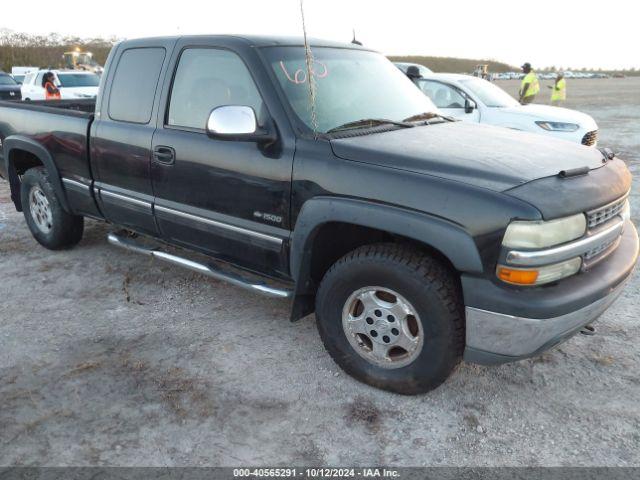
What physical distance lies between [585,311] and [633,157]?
8.70 m

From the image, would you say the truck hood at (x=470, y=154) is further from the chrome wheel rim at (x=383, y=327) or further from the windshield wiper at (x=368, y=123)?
the chrome wheel rim at (x=383, y=327)

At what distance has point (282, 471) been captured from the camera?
7.88 ft

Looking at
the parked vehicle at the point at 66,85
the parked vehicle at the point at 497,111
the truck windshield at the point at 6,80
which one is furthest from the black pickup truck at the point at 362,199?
the truck windshield at the point at 6,80

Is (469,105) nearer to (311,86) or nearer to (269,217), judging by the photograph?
(311,86)

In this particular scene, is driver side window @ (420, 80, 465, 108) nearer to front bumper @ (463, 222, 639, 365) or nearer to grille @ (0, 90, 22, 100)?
front bumper @ (463, 222, 639, 365)

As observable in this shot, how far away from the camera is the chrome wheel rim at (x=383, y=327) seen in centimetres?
277

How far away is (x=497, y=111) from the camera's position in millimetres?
8312

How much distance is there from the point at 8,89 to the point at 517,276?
22.3m

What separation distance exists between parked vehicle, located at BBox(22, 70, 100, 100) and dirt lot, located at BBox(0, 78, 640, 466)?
540 inches

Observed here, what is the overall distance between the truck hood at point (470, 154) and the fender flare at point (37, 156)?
2937 millimetres

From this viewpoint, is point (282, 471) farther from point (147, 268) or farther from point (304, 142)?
point (147, 268)

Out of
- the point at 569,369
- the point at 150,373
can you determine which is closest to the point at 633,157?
the point at 569,369

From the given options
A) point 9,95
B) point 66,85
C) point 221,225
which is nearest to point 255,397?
point 221,225

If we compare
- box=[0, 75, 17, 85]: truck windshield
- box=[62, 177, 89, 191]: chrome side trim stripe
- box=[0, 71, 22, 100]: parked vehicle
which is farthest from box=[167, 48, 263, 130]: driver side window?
box=[0, 75, 17, 85]: truck windshield
